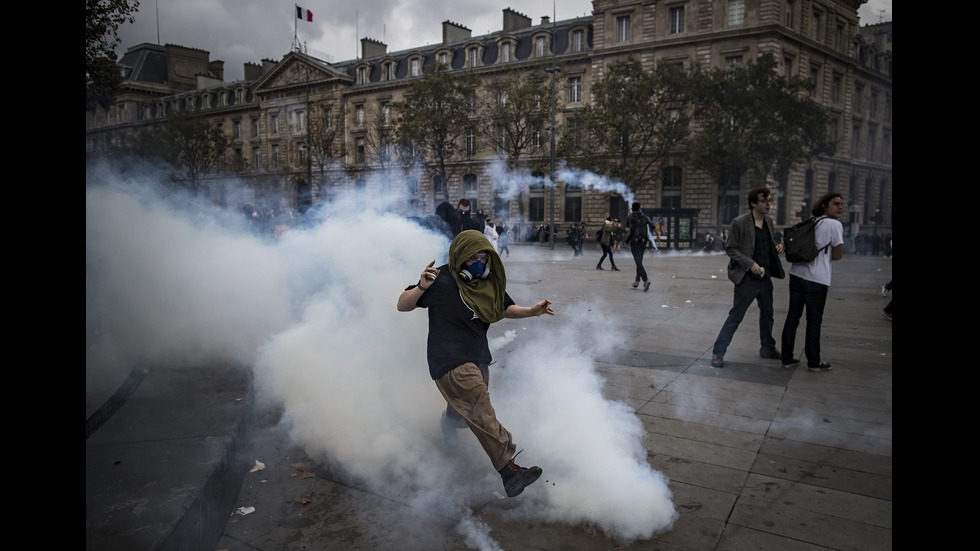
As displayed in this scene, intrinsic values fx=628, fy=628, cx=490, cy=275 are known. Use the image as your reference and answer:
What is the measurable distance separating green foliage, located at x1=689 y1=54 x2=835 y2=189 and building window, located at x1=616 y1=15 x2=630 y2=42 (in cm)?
743

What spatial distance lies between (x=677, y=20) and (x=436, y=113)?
14552mm

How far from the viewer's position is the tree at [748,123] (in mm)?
27156

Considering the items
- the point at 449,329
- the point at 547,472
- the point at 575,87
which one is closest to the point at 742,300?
the point at 547,472

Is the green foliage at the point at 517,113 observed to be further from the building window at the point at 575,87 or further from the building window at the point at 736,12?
the building window at the point at 736,12

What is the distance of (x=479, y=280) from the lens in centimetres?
362

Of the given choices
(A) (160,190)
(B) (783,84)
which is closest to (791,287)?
(A) (160,190)

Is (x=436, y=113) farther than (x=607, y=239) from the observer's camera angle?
Yes

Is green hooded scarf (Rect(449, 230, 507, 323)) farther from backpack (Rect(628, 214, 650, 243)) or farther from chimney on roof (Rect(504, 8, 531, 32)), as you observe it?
chimney on roof (Rect(504, 8, 531, 32))

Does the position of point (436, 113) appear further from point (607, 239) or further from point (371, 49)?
point (607, 239)

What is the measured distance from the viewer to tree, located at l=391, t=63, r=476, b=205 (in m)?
35.6

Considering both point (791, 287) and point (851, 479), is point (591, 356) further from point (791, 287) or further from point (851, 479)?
point (851, 479)

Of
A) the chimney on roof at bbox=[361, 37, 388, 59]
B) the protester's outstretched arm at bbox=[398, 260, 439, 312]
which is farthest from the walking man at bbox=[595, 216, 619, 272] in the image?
the chimney on roof at bbox=[361, 37, 388, 59]

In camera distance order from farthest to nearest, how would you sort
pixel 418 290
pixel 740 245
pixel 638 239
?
pixel 638 239 → pixel 740 245 → pixel 418 290

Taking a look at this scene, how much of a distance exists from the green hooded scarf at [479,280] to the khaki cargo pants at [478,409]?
1.10 feet
